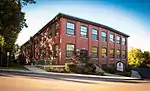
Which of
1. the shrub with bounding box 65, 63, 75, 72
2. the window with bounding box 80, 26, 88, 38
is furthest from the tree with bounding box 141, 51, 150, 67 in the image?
the shrub with bounding box 65, 63, 75, 72

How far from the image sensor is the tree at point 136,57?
3362 centimetres

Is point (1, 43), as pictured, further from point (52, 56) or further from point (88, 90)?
point (88, 90)

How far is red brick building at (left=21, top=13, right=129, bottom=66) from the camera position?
2300 centimetres

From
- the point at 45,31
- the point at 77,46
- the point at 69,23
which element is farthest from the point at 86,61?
the point at 45,31

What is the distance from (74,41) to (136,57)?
1704 centimetres

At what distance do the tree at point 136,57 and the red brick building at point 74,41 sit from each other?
6.85ft

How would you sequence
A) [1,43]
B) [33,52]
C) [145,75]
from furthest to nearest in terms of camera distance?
[33,52], [1,43], [145,75]

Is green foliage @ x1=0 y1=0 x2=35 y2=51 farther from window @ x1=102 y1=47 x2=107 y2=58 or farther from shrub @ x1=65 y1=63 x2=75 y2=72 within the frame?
window @ x1=102 y1=47 x2=107 y2=58

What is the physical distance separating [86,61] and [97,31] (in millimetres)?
8764

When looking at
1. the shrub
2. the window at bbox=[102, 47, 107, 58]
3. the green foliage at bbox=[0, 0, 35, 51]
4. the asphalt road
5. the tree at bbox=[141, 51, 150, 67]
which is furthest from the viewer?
the tree at bbox=[141, 51, 150, 67]

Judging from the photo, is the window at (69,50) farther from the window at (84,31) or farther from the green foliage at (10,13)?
the green foliage at (10,13)

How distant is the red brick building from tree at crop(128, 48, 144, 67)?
6.85 feet

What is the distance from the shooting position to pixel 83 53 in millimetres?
21391

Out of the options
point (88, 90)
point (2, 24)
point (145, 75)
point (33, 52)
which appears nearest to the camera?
point (88, 90)
